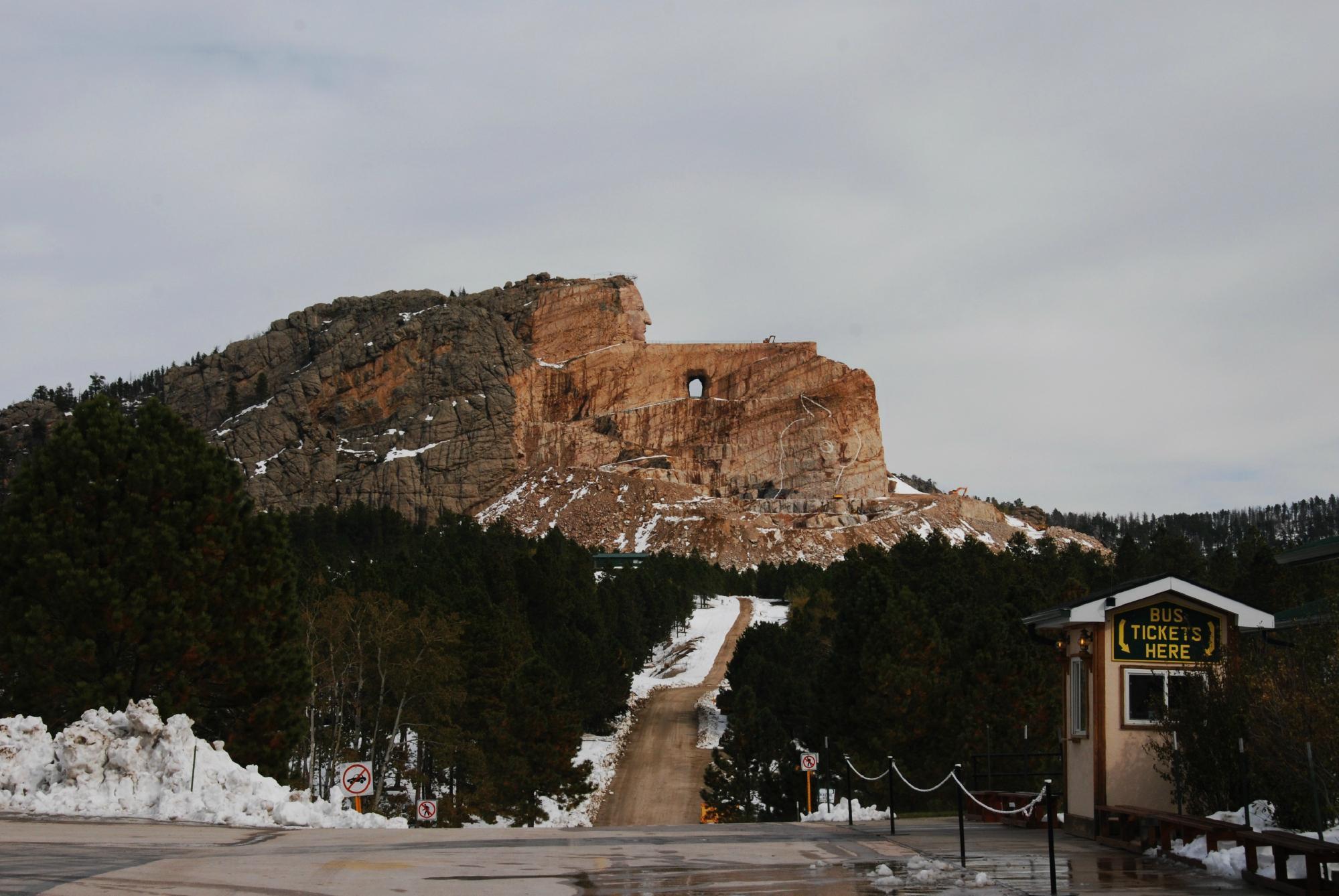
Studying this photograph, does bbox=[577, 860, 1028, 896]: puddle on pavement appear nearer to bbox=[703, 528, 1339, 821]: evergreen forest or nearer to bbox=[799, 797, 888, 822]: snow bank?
bbox=[703, 528, 1339, 821]: evergreen forest

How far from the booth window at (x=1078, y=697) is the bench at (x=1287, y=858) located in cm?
537

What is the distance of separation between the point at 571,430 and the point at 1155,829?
6565 inches

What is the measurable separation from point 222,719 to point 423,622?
604 inches

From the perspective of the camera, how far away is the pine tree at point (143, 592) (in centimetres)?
2409

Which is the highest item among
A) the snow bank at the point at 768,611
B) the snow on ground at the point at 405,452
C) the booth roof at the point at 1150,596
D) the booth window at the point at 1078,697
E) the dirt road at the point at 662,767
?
the snow on ground at the point at 405,452

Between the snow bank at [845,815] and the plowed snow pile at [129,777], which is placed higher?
the plowed snow pile at [129,777]

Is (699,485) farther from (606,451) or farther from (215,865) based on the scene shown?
(215,865)

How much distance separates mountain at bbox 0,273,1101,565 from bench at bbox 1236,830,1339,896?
141 m

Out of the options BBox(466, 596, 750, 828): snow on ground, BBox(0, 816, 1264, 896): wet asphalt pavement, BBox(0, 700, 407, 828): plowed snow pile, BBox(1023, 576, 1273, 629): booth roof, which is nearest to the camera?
BBox(0, 816, 1264, 896): wet asphalt pavement

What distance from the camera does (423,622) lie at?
4175cm

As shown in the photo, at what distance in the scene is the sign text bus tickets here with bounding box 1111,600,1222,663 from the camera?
754 inches

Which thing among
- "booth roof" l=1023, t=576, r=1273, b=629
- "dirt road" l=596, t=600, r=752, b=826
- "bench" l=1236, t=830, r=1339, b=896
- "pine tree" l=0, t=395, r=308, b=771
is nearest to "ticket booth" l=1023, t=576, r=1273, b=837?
"booth roof" l=1023, t=576, r=1273, b=629

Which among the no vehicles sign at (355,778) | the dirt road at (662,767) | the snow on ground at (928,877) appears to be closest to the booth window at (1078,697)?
the snow on ground at (928,877)

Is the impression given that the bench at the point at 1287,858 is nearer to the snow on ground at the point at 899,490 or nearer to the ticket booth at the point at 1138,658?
the ticket booth at the point at 1138,658
